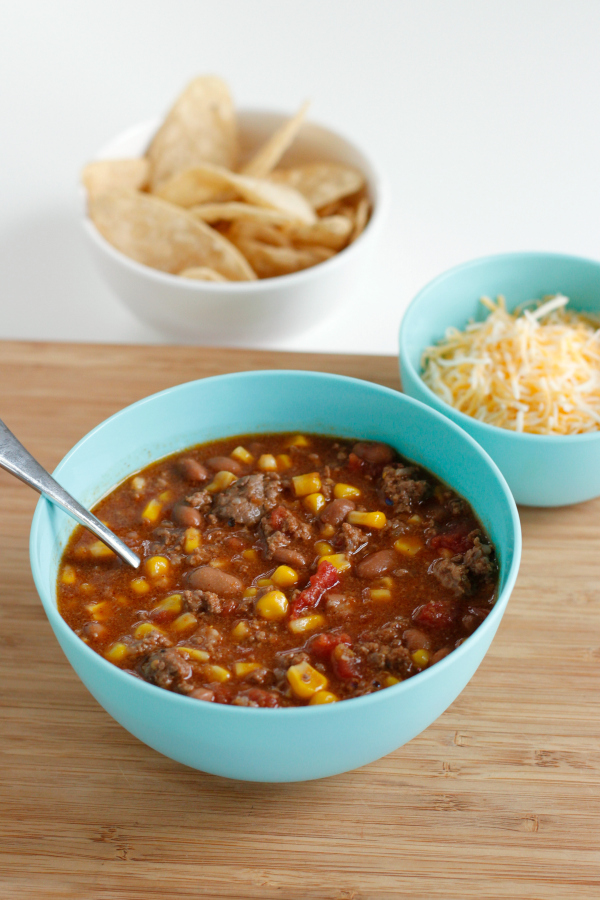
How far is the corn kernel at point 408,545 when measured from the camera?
10.3ft

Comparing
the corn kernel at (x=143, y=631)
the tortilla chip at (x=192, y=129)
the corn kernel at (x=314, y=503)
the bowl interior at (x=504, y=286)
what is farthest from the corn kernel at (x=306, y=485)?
the tortilla chip at (x=192, y=129)

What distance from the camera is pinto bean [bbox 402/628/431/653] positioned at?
9.07 ft

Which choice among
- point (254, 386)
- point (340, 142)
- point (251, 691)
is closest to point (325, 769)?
point (251, 691)

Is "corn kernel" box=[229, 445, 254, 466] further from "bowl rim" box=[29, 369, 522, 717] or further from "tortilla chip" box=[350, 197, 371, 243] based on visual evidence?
"tortilla chip" box=[350, 197, 371, 243]

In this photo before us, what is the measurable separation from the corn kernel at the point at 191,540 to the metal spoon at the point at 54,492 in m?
0.18

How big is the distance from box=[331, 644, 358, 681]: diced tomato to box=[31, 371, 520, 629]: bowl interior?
67 cm

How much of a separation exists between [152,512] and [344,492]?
29.7 inches

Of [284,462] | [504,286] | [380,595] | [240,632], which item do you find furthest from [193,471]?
[504,286]

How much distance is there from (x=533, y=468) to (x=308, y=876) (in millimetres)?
1858

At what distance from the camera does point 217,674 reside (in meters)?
2.72

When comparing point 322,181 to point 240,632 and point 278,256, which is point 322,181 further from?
point 240,632

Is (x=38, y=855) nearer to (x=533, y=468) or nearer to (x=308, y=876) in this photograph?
(x=308, y=876)

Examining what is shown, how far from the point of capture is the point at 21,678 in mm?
3213

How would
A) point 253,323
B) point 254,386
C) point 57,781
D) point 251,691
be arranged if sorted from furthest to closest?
1. point 253,323
2. point 254,386
3. point 57,781
4. point 251,691
